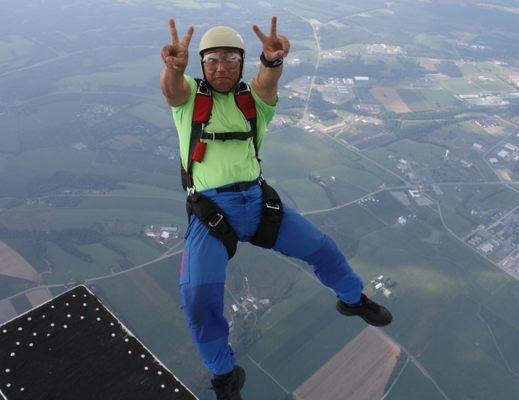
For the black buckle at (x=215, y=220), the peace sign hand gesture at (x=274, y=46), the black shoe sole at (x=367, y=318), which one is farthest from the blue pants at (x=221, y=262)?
the peace sign hand gesture at (x=274, y=46)

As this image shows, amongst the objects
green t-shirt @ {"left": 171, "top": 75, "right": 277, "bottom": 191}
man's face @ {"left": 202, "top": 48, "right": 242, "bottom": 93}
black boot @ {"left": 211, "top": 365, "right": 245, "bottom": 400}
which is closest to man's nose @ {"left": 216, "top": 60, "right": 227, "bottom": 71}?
man's face @ {"left": 202, "top": 48, "right": 242, "bottom": 93}

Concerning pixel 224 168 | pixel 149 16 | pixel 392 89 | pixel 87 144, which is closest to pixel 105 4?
pixel 149 16

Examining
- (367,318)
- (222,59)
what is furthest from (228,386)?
(222,59)

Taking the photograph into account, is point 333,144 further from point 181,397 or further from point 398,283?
point 181,397

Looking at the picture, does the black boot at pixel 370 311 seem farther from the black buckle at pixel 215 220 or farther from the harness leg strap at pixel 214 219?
the black buckle at pixel 215 220

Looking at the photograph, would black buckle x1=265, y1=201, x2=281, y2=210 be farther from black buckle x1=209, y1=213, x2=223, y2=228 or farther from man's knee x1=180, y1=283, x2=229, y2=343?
man's knee x1=180, y1=283, x2=229, y2=343
